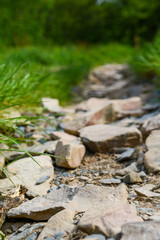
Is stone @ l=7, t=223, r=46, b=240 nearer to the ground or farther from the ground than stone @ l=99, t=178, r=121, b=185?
farther from the ground

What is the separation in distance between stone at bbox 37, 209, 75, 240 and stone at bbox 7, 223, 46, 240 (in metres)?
0.06

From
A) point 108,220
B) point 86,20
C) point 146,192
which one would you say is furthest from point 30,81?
point 86,20

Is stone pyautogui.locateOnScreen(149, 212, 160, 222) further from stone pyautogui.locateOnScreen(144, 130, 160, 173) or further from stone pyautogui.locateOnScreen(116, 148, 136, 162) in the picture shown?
stone pyautogui.locateOnScreen(116, 148, 136, 162)

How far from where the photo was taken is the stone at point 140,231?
865 millimetres

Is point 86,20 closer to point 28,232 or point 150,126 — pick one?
point 150,126

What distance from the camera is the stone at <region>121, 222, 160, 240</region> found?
Result: 87cm

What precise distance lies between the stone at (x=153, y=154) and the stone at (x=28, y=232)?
0.65 metres

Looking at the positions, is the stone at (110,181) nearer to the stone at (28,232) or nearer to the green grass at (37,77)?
the stone at (28,232)

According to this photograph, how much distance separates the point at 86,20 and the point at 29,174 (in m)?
12.7

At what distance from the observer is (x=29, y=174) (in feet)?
5.15

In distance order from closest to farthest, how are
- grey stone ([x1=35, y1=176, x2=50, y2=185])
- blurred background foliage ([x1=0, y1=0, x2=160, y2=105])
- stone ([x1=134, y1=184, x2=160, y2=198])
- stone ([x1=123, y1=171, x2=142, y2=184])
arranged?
stone ([x1=134, y1=184, x2=160, y2=198]), stone ([x1=123, y1=171, x2=142, y2=184]), grey stone ([x1=35, y1=176, x2=50, y2=185]), blurred background foliage ([x1=0, y1=0, x2=160, y2=105])

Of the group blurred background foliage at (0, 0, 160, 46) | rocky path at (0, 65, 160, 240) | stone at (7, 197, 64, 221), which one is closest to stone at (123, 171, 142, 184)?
rocky path at (0, 65, 160, 240)

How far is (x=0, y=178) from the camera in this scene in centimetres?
156

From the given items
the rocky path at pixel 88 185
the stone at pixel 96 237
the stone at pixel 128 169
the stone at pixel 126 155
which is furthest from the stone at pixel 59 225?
the stone at pixel 126 155
